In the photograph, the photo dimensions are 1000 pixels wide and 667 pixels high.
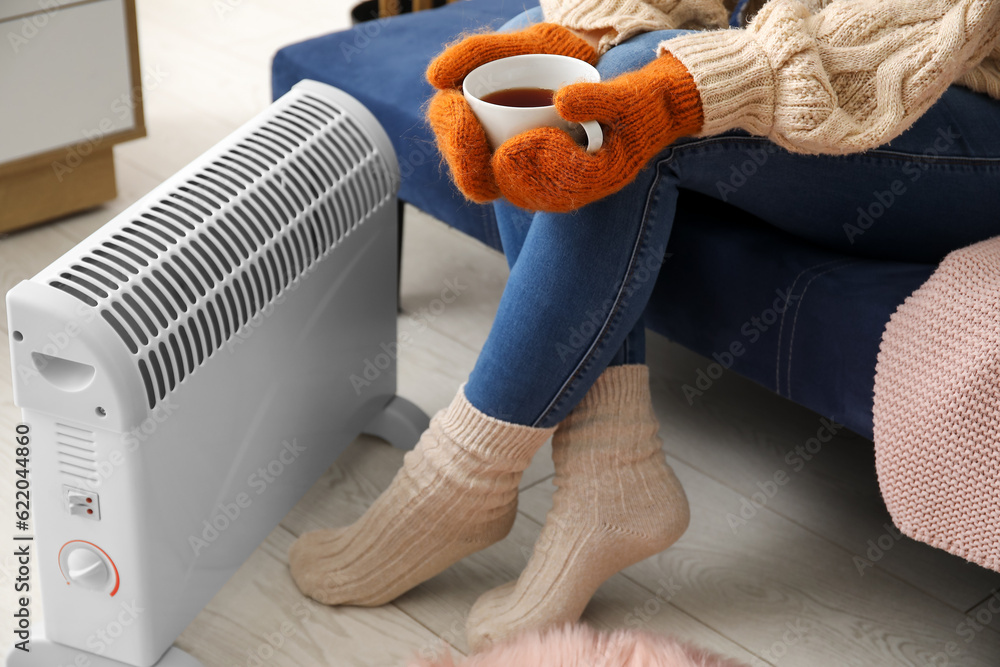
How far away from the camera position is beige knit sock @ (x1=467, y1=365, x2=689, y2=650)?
907mm

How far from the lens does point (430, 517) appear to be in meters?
0.92

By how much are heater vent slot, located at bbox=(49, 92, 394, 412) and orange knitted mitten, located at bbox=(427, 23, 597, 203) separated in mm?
216

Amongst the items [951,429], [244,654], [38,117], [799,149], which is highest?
[799,149]

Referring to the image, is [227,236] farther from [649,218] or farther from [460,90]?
[649,218]

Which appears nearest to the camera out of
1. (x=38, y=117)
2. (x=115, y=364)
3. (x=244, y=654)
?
(x=115, y=364)

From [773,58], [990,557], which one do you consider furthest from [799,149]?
[990,557]

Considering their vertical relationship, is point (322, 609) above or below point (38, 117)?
below

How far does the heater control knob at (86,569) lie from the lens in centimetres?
80

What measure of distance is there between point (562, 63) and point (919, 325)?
1.22 ft

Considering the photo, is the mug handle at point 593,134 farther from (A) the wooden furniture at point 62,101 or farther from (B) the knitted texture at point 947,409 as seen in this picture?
(A) the wooden furniture at point 62,101

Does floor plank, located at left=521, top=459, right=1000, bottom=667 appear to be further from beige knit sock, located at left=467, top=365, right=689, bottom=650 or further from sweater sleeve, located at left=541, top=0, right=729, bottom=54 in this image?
sweater sleeve, located at left=541, top=0, right=729, bottom=54

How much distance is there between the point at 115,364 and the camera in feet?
2.33

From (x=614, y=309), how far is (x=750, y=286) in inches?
7.9

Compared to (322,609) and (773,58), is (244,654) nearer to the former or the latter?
(322,609)
